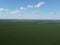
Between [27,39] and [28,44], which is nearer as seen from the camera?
[28,44]

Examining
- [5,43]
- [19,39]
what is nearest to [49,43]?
[19,39]

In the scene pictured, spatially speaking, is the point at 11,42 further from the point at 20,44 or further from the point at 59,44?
the point at 59,44

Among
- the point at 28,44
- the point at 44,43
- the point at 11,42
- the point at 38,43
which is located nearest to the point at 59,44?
the point at 44,43

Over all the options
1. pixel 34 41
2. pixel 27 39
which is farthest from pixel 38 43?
pixel 27 39

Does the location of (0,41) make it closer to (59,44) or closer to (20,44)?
(20,44)

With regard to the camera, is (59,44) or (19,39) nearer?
(59,44)

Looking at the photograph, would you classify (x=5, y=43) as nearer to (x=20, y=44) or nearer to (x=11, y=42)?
(x=11, y=42)

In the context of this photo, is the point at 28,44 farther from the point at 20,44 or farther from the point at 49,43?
the point at 49,43

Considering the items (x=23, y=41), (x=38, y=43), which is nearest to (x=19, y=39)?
(x=23, y=41)
